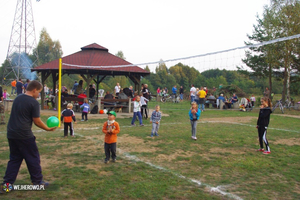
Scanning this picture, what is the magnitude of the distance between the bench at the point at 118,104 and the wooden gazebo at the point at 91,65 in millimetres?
1648

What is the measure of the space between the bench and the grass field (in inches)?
302

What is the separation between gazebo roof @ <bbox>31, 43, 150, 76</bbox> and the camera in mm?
17344

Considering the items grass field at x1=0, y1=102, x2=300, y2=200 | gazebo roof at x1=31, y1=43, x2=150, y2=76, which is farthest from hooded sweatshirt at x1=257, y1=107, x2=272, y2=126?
Answer: gazebo roof at x1=31, y1=43, x2=150, y2=76

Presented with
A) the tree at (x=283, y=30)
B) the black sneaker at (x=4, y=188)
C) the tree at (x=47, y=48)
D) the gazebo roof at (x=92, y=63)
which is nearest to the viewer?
the black sneaker at (x=4, y=188)

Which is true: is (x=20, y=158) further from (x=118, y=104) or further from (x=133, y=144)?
(x=118, y=104)

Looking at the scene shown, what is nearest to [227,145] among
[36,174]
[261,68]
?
[36,174]

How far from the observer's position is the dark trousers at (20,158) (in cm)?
444

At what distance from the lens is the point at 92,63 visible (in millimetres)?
17656

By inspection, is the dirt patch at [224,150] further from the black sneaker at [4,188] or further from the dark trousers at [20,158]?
the black sneaker at [4,188]

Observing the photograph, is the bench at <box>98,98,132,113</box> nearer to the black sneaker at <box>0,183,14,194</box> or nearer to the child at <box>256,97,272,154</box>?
the child at <box>256,97,272,154</box>

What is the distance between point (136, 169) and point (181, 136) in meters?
4.32

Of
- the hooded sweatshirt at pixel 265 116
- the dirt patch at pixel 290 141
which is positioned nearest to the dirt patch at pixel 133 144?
the hooded sweatshirt at pixel 265 116

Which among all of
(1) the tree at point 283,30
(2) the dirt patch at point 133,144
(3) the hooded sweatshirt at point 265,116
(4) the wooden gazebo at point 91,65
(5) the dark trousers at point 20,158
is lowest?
(2) the dirt patch at point 133,144

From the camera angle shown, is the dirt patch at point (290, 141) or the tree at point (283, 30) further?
the tree at point (283, 30)
